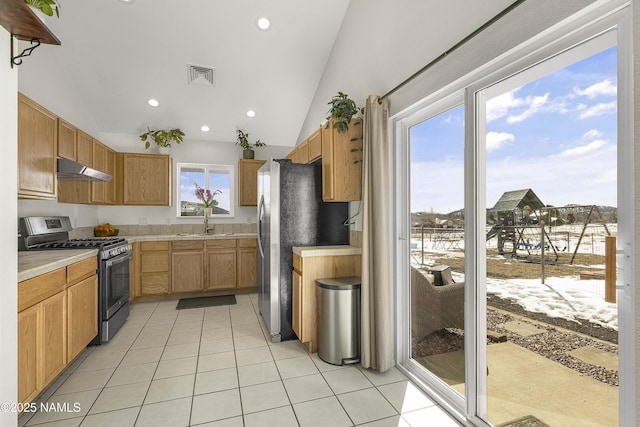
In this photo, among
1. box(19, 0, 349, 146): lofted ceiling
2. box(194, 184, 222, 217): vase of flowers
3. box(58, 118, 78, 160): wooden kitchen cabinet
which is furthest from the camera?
box(194, 184, 222, 217): vase of flowers

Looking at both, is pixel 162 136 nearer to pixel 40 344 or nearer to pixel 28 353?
pixel 40 344

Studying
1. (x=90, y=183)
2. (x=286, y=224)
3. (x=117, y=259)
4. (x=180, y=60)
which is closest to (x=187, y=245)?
(x=117, y=259)

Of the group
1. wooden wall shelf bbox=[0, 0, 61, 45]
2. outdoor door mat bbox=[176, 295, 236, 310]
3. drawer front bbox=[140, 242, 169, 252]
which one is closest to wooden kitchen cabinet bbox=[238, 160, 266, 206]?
drawer front bbox=[140, 242, 169, 252]

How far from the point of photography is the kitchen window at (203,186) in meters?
5.11

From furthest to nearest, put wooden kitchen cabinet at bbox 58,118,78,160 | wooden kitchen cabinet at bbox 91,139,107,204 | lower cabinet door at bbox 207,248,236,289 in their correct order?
1. lower cabinet door at bbox 207,248,236,289
2. wooden kitchen cabinet at bbox 91,139,107,204
3. wooden kitchen cabinet at bbox 58,118,78,160

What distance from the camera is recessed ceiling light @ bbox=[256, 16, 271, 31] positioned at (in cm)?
330

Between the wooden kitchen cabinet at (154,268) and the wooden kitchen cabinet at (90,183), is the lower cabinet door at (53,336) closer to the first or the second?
the wooden kitchen cabinet at (90,183)

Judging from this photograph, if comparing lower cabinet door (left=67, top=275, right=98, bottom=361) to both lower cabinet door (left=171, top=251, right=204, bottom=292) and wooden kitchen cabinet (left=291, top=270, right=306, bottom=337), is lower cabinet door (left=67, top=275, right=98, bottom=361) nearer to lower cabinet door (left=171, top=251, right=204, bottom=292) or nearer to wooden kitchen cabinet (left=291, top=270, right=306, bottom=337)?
lower cabinet door (left=171, top=251, right=204, bottom=292)

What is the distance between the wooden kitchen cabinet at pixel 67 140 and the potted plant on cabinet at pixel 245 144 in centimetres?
225

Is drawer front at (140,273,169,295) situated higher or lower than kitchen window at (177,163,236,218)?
lower

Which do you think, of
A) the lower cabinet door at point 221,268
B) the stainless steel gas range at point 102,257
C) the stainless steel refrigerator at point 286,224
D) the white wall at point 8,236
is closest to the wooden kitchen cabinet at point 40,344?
the white wall at point 8,236

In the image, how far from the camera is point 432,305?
2291 mm

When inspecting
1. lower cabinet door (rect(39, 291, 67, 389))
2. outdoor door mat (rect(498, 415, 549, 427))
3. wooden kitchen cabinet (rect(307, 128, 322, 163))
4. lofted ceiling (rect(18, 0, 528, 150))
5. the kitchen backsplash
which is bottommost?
outdoor door mat (rect(498, 415, 549, 427))

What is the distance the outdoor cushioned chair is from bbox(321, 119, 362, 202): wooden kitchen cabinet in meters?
0.88
